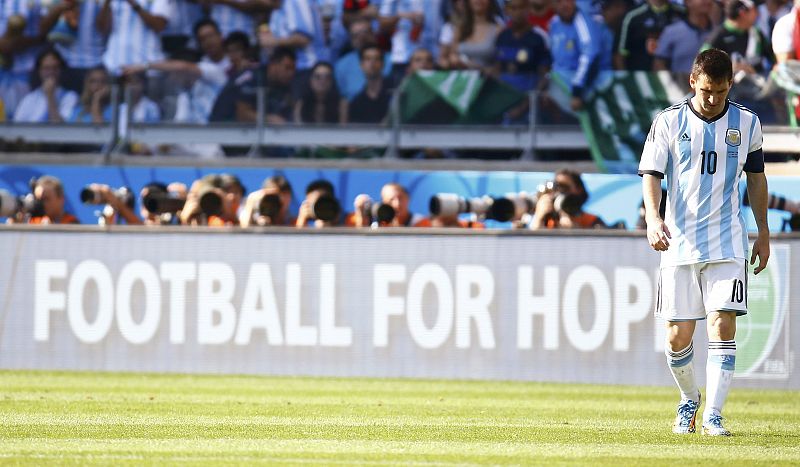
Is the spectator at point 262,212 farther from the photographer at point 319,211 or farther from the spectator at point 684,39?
the spectator at point 684,39

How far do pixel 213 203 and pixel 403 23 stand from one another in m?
4.22

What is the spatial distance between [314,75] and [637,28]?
3569 millimetres

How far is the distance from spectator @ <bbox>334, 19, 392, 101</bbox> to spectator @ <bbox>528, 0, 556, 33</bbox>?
5.50 feet

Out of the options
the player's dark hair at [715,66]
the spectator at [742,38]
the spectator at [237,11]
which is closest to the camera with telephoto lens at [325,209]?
the spectator at [742,38]

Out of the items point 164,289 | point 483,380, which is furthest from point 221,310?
point 483,380

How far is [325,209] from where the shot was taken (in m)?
14.1

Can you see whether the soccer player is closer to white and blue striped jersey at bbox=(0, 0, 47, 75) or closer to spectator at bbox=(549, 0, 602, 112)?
spectator at bbox=(549, 0, 602, 112)

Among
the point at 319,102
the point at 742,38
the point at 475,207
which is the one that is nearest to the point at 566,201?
the point at 475,207

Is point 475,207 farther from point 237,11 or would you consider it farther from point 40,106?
point 40,106

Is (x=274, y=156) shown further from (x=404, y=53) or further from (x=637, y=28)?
(x=637, y=28)

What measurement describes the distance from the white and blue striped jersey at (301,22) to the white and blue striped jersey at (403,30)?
81 cm

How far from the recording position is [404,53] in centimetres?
1691

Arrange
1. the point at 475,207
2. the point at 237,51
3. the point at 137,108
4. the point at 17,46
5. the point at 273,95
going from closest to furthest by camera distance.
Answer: the point at 475,207, the point at 273,95, the point at 137,108, the point at 237,51, the point at 17,46

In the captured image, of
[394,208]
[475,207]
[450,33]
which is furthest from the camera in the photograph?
[450,33]
